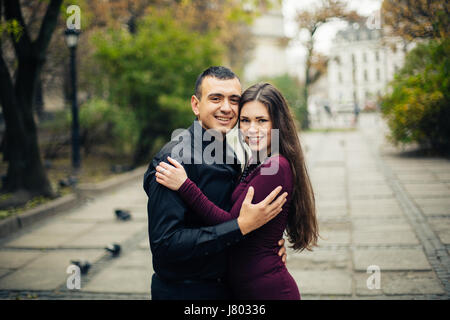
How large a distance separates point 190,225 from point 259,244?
1.25 ft

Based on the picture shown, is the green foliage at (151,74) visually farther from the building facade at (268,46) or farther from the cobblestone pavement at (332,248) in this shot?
the building facade at (268,46)

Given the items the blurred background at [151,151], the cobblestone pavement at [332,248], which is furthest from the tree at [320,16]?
the cobblestone pavement at [332,248]

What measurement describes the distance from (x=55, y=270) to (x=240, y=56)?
27.2m

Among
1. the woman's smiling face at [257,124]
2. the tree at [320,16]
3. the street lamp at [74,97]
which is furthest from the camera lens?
the tree at [320,16]

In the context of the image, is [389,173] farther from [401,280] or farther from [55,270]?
[55,270]

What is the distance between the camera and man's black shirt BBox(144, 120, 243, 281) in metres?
2.18

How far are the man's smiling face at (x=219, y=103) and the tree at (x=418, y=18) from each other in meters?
3.27

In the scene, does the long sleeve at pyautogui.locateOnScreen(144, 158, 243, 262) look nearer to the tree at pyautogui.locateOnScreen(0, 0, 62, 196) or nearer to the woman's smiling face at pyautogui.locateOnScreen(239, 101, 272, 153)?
the woman's smiling face at pyautogui.locateOnScreen(239, 101, 272, 153)

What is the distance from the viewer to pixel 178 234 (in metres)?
2.18

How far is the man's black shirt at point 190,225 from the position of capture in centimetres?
218

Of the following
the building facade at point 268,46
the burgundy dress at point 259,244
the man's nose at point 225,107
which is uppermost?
the building facade at point 268,46

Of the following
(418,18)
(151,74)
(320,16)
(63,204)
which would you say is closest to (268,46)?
(320,16)
